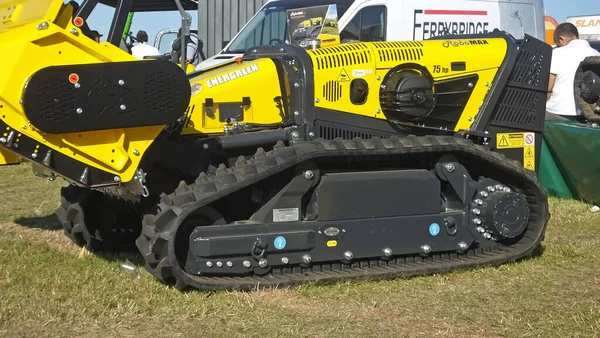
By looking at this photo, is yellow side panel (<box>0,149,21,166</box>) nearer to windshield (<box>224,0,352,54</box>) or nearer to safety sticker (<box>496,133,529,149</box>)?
safety sticker (<box>496,133,529,149</box>)

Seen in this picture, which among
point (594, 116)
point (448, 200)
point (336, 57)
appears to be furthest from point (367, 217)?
point (594, 116)

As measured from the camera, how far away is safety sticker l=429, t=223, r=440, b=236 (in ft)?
19.8

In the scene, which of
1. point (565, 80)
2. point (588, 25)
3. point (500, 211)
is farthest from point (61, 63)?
point (588, 25)

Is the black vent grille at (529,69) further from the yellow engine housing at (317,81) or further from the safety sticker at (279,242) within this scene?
the safety sticker at (279,242)

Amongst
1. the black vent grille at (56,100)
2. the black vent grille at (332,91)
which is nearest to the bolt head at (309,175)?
the black vent grille at (332,91)

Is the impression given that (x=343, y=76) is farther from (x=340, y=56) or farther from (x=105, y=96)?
(x=105, y=96)

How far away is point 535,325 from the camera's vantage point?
500 centimetres

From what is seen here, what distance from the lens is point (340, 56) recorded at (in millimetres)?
6199

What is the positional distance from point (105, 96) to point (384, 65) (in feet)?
6.93

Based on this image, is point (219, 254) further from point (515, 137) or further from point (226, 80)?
point (515, 137)

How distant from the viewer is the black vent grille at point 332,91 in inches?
239

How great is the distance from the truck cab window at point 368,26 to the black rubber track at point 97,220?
5099mm

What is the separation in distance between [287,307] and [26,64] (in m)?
2.08

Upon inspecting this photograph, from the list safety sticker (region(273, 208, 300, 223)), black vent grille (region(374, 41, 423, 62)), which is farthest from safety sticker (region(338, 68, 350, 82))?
safety sticker (region(273, 208, 300, 223))
